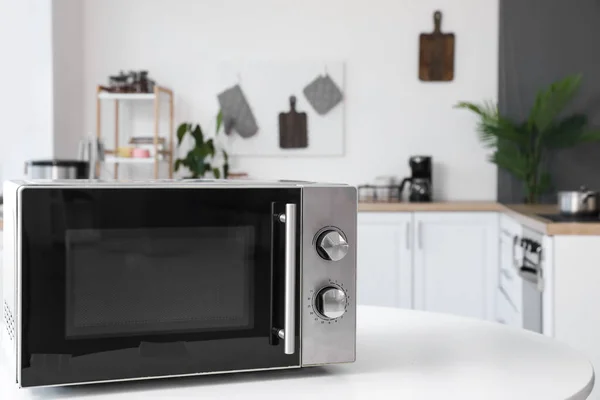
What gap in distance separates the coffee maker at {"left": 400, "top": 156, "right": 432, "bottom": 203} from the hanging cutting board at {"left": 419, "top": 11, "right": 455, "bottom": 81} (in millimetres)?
550

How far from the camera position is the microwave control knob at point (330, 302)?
3.74 ft

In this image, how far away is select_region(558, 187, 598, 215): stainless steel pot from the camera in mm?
3582

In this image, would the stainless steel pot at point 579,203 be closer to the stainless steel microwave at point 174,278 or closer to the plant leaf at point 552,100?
the plant leaf at point 552,100

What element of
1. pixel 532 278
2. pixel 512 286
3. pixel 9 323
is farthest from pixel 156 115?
pixel 9 323

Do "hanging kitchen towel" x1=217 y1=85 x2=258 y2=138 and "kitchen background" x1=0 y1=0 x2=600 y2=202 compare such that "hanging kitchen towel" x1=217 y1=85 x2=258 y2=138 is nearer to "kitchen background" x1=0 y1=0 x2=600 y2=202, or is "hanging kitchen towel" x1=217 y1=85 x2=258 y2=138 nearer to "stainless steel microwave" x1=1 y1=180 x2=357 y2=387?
"kitchen background" x1=0 y1=0 x2=600 y2=202

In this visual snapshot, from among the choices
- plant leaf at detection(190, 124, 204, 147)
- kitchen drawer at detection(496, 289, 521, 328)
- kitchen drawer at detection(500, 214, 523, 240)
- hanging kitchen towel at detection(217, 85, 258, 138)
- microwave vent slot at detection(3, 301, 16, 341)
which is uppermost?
hanging kitchen towel at detection(217, 85, 258, 138)

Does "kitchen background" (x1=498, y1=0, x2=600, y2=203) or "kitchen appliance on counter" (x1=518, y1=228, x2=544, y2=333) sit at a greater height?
"kitchen background" (x1=498, y1=0, x2=600, y2=203)

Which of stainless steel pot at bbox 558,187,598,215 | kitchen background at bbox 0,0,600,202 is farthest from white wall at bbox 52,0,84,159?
stainless steel pot at bbox 558,187,598,215

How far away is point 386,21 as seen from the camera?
5113 millimetres

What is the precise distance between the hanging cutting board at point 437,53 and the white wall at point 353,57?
0.05 meters

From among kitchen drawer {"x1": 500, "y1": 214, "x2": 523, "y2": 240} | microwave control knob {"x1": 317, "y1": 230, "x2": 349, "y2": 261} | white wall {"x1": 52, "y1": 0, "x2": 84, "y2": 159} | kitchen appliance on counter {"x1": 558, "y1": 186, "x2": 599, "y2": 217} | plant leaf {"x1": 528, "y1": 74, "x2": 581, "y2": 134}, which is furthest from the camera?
white wall {"x1": 52, "y1": 0, "x2": 84, "y2": 159}

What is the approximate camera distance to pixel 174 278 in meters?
1.10

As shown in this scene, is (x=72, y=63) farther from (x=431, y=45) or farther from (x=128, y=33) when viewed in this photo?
(x=431, y=45)

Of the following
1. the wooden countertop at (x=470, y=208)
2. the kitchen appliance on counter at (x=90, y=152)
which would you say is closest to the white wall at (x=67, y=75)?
the kitchen appliance on counter at (x=90, y=152)
